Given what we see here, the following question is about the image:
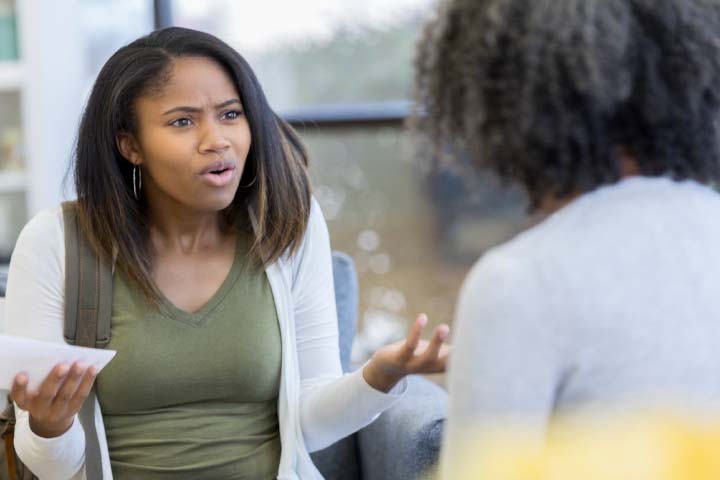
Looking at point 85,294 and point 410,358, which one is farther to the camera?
point 85,294

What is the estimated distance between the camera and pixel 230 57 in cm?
153

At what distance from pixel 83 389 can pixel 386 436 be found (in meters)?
0.54

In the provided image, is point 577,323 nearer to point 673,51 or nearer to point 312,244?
point 673,51

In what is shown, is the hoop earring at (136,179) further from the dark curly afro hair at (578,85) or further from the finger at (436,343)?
the dark curly afro hair at (578,85)

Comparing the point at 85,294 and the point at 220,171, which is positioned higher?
the point at 220,171

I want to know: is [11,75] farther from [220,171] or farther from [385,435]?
[385,435]

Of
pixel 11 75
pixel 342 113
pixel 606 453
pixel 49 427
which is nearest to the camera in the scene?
pixel 606 453

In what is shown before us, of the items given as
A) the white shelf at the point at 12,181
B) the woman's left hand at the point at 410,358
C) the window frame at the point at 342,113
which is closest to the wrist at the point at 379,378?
the woman's left hand at the point at 410,358

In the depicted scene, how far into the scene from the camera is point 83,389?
4.37ft

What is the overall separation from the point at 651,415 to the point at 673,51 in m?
0.31

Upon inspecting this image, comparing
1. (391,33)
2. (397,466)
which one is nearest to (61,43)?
(391,33)

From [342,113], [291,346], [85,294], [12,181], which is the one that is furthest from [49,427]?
[342,113]

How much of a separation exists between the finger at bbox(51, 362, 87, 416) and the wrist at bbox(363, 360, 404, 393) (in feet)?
1.31

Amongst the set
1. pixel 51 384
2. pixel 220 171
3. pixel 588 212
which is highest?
pixel 588 212
